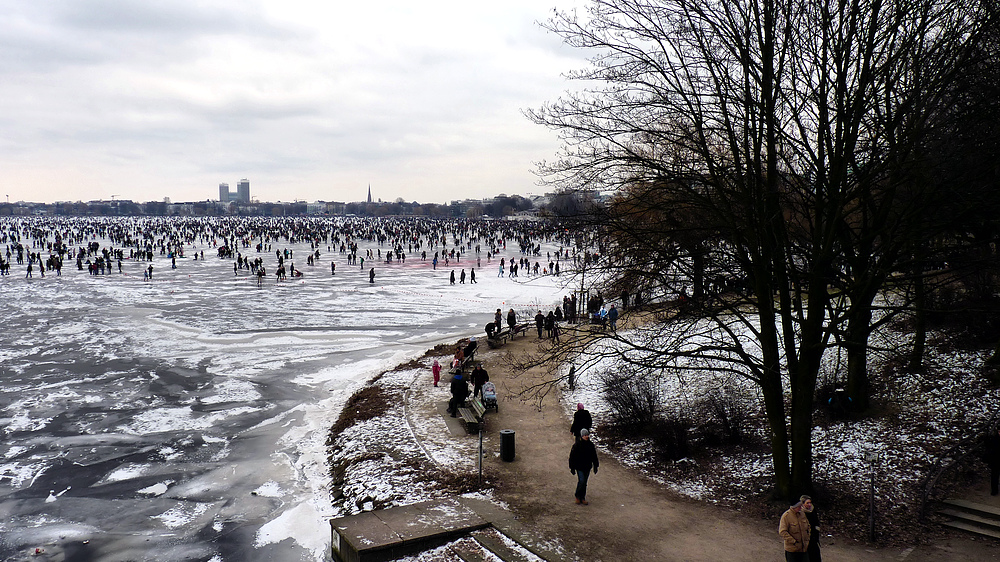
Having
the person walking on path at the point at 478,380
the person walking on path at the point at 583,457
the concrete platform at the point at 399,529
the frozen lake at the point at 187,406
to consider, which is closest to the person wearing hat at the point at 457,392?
the person walking on path at the point at 478,380

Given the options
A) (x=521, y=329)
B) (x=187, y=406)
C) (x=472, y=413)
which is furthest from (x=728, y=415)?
(x=187, y=406)

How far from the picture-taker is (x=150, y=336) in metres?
25.4

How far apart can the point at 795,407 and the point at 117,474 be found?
12.0 meters

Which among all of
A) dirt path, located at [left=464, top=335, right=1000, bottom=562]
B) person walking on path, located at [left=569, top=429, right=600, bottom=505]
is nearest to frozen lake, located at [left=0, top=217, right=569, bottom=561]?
dirt path, located at [left=464, top=335, right=1000, bottom=562]

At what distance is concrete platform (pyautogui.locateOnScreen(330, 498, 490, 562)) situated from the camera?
8.23m

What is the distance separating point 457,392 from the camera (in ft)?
48.9

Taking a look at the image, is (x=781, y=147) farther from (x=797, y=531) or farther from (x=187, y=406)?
(x=187, y=406)

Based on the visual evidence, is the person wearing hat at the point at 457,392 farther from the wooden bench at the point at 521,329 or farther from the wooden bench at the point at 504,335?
the wooden bench at the point at 521,329

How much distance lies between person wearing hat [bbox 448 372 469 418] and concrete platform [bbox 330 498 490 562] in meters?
5.12

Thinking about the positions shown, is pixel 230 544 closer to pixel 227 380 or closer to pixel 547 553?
pixel 547 553

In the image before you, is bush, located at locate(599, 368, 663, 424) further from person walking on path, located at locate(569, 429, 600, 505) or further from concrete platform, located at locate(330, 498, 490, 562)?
concrete platform, located at locate(330, 498, 490, 562)

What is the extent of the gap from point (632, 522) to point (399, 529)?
10.9 feet

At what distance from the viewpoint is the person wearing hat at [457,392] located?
1492cm

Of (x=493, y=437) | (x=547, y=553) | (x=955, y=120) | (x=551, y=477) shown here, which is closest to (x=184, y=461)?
(x=493, y=437)
